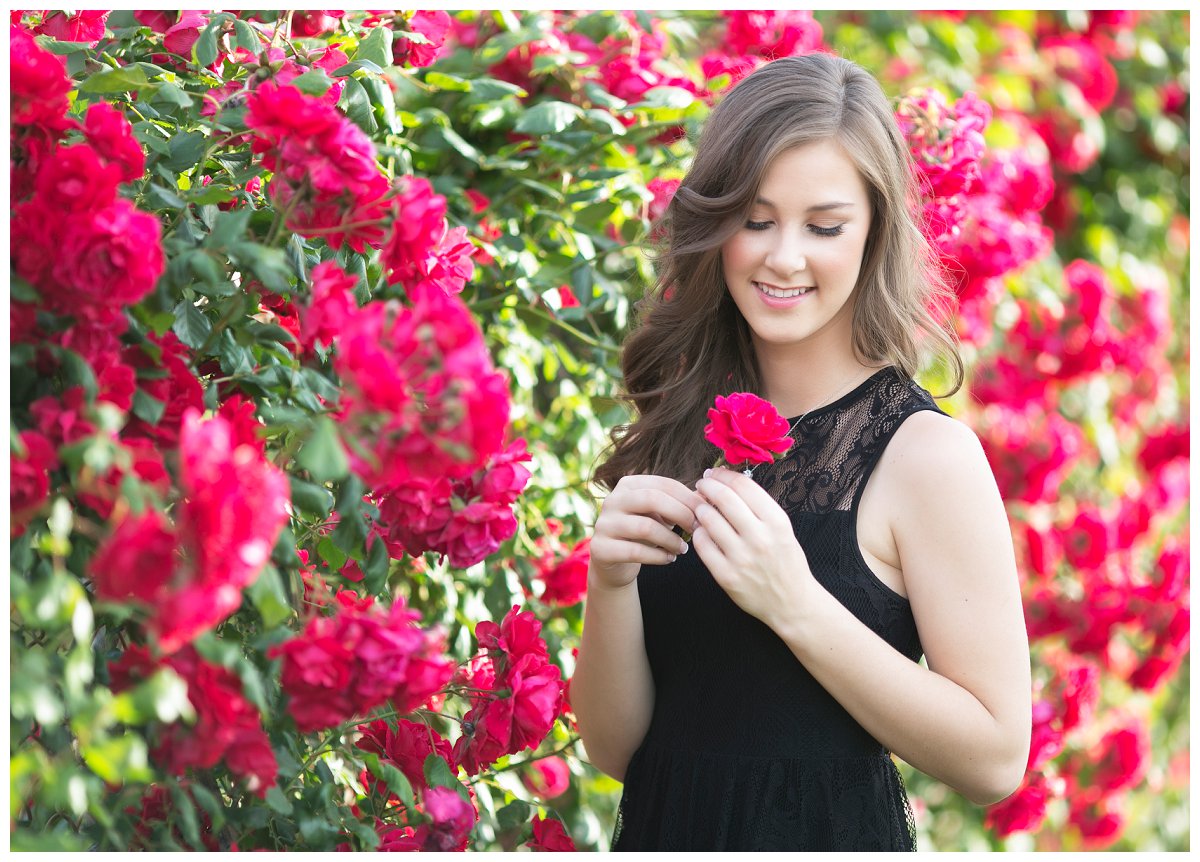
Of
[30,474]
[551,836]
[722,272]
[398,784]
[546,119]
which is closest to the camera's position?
[30,474]

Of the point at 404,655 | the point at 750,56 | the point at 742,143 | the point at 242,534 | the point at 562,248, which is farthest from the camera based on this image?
the point at 750,56

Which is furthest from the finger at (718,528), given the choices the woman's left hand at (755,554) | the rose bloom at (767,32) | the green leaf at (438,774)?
the rose bloom at (767,32)

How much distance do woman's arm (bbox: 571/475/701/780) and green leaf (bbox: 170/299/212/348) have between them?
1.74 feet

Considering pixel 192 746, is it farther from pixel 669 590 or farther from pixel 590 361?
pixel 590 361

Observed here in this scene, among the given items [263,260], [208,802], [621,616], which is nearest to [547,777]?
[621,616]

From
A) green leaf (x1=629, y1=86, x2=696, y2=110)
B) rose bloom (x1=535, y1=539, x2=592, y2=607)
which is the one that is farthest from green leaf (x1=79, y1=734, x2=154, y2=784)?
green leaf (x1=629, y1=86, x2=696, y2=110)

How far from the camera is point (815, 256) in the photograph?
1.54 m

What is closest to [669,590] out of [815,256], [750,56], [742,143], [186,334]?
[815,256]

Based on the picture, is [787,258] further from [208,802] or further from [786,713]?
[208,802]

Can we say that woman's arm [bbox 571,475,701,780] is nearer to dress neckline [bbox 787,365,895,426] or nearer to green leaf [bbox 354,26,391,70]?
dress neckline [bbox 787,365,895,426]

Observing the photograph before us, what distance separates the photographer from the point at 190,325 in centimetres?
124

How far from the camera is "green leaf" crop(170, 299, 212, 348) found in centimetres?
123

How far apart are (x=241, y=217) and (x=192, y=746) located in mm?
487

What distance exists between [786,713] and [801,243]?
0.61 metres
